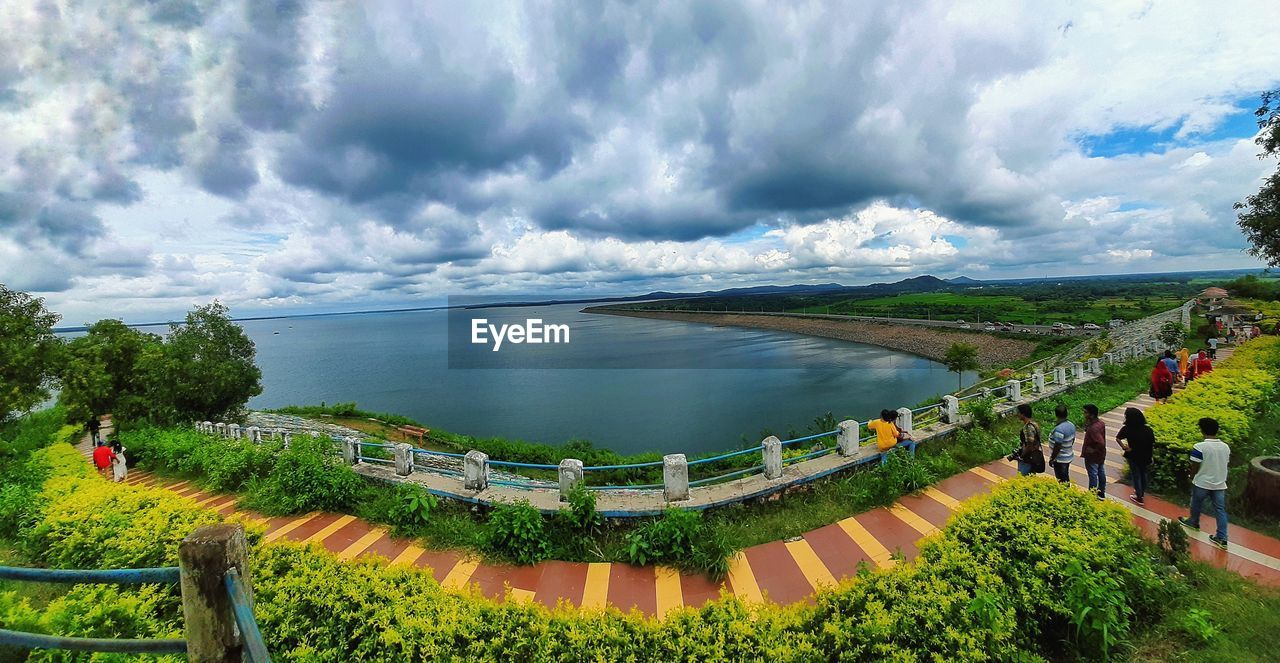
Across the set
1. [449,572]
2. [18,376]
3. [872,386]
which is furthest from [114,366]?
[872,386]

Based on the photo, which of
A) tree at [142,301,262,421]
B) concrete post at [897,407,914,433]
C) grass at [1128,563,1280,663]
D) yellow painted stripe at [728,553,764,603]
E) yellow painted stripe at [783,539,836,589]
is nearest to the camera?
grass at [1128,563,1280,663]

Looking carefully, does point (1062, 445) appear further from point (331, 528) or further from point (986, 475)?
point (331, 528)

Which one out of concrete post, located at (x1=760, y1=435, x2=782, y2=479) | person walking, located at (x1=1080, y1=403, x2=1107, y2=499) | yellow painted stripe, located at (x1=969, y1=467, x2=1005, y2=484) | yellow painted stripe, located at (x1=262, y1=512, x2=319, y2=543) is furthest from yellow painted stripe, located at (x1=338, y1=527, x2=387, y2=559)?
person walking, located at (x1=1080, y1=403, x2=1107, y2=499)

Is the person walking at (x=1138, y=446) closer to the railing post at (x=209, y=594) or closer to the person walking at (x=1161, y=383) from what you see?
the person walking at (x=1161, y=383)

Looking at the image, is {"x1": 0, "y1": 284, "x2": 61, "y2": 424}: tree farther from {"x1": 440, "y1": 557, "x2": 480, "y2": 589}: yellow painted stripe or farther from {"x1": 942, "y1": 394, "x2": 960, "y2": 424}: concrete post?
{"x1": 942, "y1": 394, "x2": 960, "y2": 424}: concrete post

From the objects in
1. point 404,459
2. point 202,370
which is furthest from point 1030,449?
point 202,370
